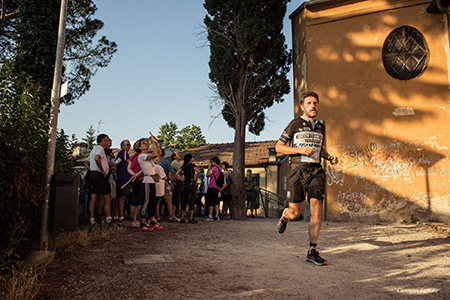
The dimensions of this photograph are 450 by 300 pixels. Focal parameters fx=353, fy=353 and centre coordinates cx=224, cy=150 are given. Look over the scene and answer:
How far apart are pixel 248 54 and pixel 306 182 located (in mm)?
8696

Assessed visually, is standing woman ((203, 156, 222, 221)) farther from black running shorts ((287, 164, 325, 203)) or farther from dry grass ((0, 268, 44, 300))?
dry grass ((0, 268, 44, 300))

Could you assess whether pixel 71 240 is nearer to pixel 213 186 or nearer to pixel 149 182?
pixel 149 182

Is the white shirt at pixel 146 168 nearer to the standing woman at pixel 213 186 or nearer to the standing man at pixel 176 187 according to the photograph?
the standing man at pixel 176 187

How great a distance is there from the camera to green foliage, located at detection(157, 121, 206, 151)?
57688mm

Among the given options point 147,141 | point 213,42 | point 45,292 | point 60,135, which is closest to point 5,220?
point 45,292

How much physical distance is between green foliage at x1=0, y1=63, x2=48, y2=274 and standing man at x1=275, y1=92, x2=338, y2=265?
295 cm

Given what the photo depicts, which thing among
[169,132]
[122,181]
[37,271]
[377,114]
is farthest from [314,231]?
[169,132]

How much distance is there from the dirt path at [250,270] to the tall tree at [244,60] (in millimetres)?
6669

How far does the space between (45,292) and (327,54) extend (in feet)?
31.0

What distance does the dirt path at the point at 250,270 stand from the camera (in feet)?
10.00

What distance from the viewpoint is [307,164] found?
4.42 metres

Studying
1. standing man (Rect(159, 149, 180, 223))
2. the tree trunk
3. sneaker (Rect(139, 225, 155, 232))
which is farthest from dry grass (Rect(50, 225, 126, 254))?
the tree trunk

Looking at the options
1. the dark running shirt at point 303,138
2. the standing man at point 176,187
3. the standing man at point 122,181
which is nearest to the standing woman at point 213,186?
the standing man at point 176,187

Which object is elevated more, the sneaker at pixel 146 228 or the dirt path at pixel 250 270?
the sneaker at pixel 146 228
